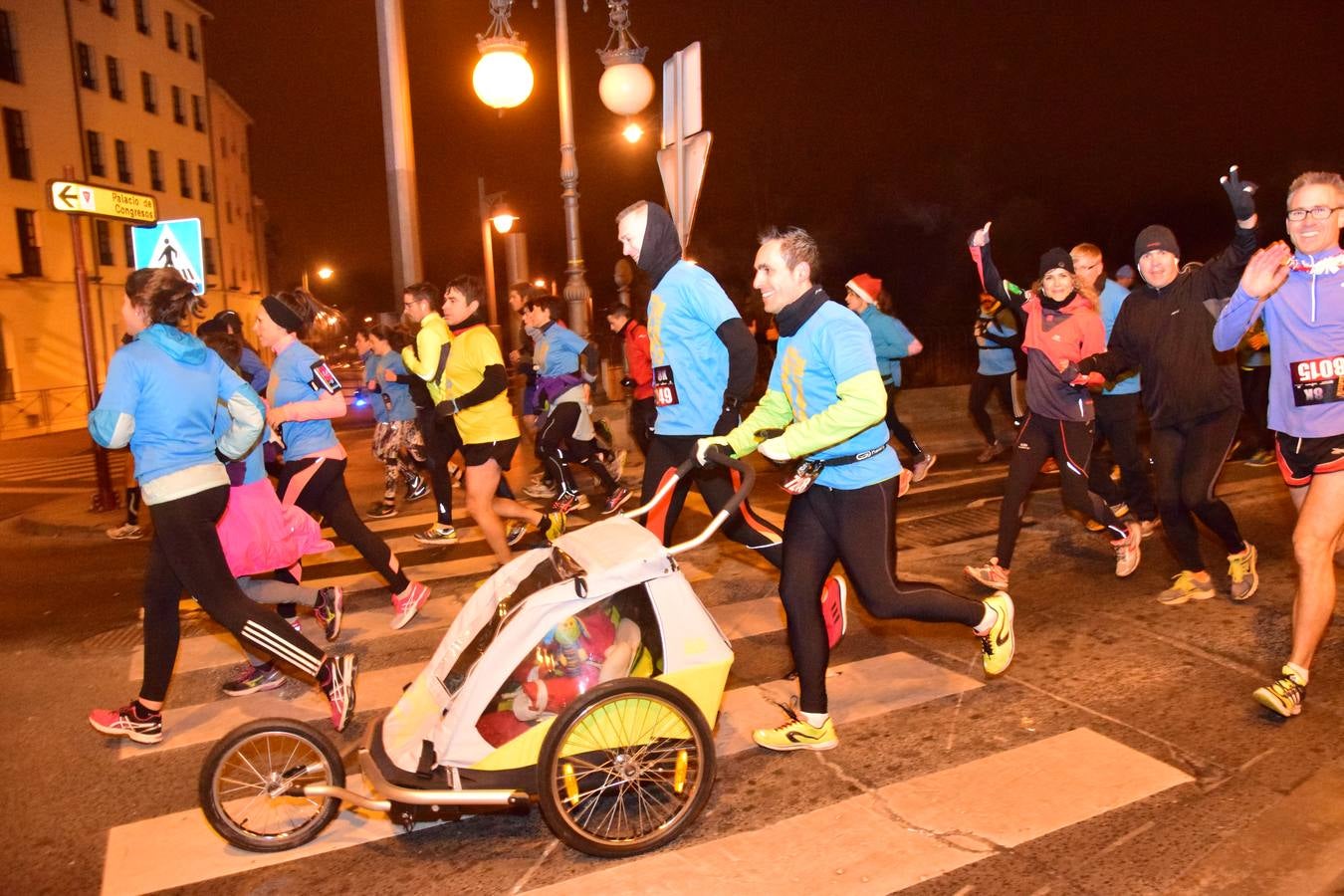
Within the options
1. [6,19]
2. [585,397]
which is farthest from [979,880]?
[6,19]

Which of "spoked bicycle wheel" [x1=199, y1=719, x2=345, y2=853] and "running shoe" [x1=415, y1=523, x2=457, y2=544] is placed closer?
"spoked bicycle wheel" [x1=199, y1=719, x2=345, y2=853]

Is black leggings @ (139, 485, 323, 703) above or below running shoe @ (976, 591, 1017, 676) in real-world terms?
above

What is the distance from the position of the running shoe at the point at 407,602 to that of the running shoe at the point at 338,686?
1.62m

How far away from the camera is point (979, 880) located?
3113 mm

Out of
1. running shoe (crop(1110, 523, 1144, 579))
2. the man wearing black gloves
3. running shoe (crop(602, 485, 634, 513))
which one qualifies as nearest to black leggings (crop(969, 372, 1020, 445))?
running shoe (crop(602, 485, 634, 513))

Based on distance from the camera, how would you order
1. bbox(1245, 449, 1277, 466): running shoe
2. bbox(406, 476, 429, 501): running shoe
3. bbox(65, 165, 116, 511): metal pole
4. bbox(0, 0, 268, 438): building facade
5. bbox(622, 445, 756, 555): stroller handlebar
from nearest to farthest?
bbox(622, 445, 756, 555): stroller handlebar
bbox(1245, 449, 1277, 466): running shoe
bbox(65, 165, 116, 511): metal pole
bbox(406, 476, 429, 501): running shoe
bbox(0, 0, 268, 438): building facade

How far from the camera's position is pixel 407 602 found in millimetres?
5992

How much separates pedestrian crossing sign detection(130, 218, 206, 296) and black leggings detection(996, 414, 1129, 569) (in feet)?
28.7

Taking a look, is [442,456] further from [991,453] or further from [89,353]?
[991,453]

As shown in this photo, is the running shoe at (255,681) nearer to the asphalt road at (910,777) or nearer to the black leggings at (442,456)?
the asphalt road at (910,777)

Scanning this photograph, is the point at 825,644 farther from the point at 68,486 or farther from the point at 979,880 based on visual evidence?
the point at 68,486

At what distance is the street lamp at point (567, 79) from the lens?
406 inches

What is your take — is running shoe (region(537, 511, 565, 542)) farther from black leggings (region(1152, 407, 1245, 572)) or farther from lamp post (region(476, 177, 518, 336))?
lamp post (region(476, 177, 518, 336))

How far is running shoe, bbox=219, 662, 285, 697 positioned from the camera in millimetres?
5040
